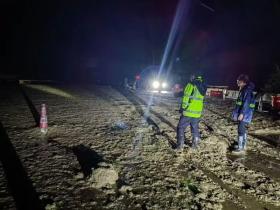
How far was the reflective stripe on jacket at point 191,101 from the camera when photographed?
6.17 metres

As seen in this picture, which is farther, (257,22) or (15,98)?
(257,22)

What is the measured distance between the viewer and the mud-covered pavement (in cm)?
430

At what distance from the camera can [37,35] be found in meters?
47.3

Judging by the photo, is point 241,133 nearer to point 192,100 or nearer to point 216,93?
point 192,100

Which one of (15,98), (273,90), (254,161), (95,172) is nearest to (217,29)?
(273,90)

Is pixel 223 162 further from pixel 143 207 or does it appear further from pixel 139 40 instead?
pixel 139 40

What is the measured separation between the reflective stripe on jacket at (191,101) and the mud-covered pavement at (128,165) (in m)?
0.98

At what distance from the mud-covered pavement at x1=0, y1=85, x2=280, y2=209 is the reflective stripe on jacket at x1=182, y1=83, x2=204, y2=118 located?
977 mm

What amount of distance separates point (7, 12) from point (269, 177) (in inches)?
1913

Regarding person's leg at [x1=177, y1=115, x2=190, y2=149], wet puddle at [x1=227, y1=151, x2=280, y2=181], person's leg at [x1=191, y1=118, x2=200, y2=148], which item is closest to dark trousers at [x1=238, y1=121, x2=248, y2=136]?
wet puddle at [x1=227, y1=151, x2=280, y2=181]

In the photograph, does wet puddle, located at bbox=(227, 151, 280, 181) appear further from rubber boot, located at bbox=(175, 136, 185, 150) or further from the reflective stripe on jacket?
the reflective stripe on jacket

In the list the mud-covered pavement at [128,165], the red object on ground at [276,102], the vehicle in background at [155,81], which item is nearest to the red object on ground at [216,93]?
the vehicle in background at [155,81]

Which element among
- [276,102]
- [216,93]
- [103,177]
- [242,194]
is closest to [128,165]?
[103,177]

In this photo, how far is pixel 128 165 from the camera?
18.3 ft
